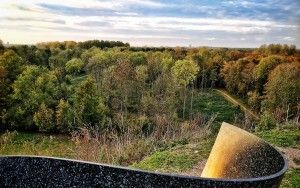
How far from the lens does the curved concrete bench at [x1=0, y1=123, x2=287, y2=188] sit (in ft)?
10.0

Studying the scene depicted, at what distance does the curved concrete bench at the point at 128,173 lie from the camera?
305 cm

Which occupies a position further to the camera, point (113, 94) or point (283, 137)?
point (113, 94)

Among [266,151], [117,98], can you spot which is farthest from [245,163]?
[117,98]

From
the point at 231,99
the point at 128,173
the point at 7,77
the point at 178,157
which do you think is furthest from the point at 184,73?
the point at 128,173

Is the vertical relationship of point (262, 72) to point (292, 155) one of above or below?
below

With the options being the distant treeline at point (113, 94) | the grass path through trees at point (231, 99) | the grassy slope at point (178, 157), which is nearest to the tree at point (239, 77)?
the distant treeline at point (113, 94)

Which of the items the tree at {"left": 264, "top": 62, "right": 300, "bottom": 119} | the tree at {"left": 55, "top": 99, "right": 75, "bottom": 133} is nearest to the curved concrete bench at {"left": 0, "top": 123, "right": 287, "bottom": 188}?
the tree at {"left": 55, "top": 99, "right": 75, "bottom": 133}

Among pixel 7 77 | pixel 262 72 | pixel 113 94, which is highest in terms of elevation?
pixel 262 72

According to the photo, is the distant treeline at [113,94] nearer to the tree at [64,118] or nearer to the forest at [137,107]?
the tree at [64,118]

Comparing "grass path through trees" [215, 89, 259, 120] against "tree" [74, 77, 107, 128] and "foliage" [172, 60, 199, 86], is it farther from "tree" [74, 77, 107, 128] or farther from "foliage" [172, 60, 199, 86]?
"tree" [74, 77, 107, 128]

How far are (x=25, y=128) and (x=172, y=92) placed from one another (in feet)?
60.4

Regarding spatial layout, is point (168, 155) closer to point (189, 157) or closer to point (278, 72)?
point (189, 157)

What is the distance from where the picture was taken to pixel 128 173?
3156 mm

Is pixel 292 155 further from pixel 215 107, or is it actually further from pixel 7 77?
pixel 215 107
